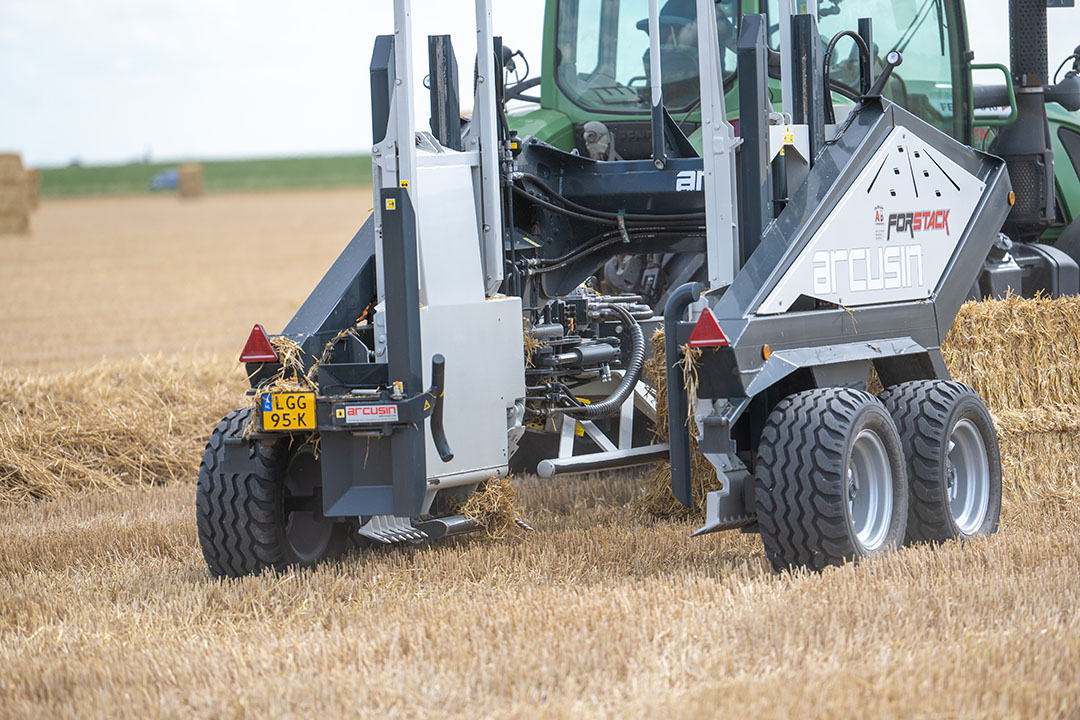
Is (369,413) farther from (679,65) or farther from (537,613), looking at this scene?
(679,65)

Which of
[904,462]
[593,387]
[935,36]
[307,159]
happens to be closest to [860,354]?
[904,462]

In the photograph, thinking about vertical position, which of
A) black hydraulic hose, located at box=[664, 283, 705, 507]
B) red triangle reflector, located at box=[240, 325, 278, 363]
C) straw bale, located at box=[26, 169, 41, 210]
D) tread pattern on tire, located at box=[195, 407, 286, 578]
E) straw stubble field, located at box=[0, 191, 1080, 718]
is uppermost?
straw bale, located at box=[26, 169, 41, 210]

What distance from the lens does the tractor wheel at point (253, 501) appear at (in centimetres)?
590

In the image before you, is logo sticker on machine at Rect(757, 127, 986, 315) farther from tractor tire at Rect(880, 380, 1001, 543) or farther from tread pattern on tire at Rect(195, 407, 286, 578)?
tread pattern on tire at Rect(195, 407, 286, 578)

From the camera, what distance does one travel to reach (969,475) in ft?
20.6

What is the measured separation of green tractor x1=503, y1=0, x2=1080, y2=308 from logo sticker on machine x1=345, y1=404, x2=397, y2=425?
8.34ft

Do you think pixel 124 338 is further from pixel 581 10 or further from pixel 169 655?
pixel 169 655

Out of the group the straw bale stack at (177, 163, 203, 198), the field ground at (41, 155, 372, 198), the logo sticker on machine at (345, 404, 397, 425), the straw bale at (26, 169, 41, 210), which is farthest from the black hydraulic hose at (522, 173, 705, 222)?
the field ground at (41, 155, 372, 198)

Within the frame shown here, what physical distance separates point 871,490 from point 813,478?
495 mm

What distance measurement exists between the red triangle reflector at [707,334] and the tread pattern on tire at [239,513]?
181cm

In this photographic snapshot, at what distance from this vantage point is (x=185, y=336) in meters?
16.2

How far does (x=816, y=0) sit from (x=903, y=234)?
1.15 metres

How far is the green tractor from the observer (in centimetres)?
736

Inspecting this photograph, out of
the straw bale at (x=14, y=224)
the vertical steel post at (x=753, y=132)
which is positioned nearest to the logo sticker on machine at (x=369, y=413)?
the vertical steel post at (x=753, y=132)
